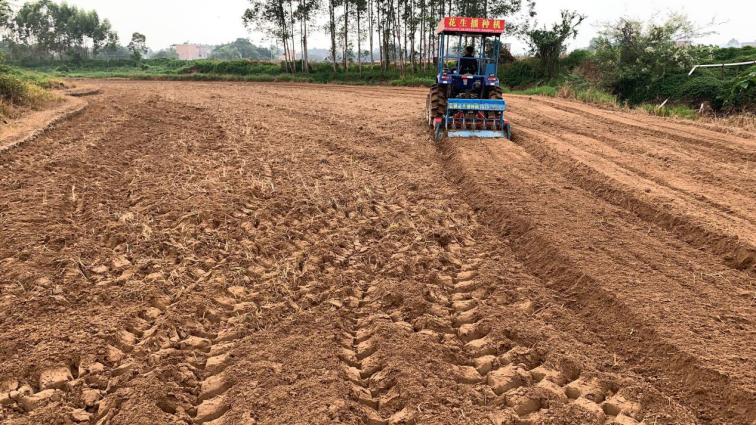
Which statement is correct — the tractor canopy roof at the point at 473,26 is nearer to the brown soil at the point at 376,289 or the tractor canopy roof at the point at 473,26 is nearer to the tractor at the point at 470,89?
the tractor at the point at 470,89

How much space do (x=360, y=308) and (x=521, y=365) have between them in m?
1.38

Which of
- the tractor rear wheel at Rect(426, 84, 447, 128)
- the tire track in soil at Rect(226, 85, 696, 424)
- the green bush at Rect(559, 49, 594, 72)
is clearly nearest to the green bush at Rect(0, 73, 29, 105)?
the tractor rear wheel at Rect(426, 84, 447, 128)

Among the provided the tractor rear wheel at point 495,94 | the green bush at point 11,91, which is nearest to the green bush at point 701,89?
the tractor rear wheel at point 495,94

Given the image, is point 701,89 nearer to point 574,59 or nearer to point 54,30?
point 574,59

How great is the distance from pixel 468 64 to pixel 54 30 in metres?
65.9

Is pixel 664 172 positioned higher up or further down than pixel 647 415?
higher up

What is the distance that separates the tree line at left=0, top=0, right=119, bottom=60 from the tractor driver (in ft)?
200

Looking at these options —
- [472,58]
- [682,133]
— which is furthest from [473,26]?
[682,133]

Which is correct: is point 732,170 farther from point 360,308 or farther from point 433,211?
point 360,308

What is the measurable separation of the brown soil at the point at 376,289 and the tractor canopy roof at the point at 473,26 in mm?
3586

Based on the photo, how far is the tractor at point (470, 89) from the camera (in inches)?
377

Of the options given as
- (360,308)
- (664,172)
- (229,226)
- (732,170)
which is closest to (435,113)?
(664,172)

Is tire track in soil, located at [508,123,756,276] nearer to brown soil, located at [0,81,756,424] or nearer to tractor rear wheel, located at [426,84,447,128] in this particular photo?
brown soil, located at [0,81,756,424]

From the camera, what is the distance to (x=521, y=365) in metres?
3.14
